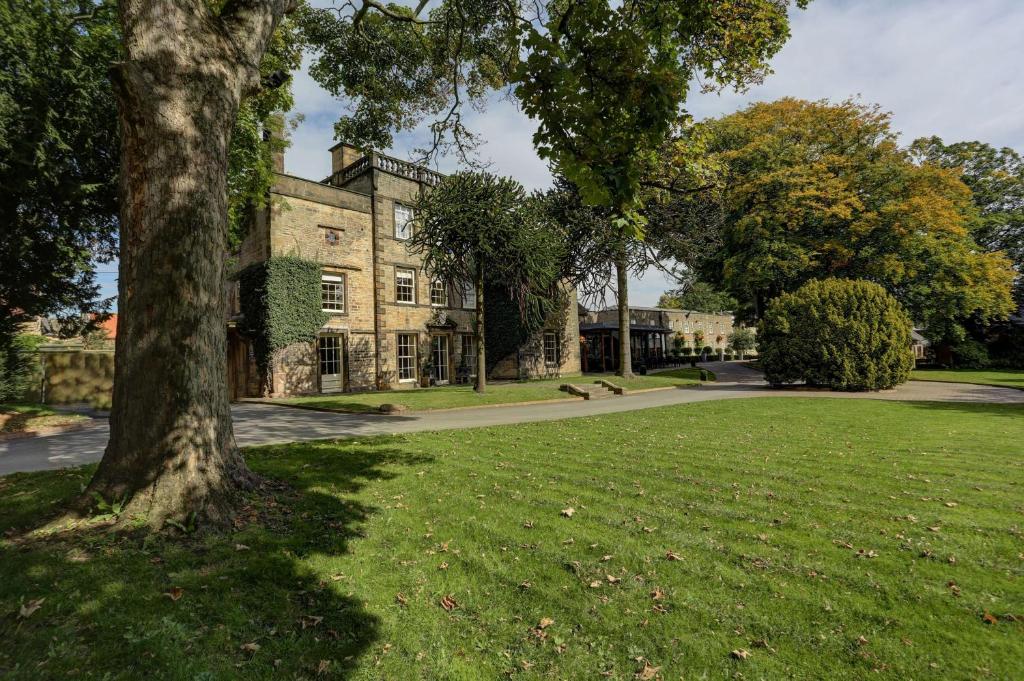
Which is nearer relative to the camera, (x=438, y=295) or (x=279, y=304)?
(x=279, y=304)

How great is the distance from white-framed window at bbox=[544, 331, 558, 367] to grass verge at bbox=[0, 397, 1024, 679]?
2379 cm

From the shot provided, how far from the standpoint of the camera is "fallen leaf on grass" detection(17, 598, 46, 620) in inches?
113

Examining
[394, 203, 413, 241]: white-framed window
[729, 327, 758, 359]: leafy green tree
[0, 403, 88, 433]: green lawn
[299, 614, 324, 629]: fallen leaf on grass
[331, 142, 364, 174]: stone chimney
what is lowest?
[299, 614, 324, 629]: fallen leaf on grass

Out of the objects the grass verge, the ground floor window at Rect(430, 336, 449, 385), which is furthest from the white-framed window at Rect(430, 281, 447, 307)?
the grass verge

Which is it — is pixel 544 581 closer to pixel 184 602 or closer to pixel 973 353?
pixel 184 602

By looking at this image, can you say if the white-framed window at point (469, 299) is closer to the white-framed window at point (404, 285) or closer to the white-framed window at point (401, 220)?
the white-framed window at point (404, 285)

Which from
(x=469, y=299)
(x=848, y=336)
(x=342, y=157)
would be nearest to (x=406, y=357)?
(x=469, y=299)

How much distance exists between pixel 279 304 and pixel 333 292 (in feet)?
9.41

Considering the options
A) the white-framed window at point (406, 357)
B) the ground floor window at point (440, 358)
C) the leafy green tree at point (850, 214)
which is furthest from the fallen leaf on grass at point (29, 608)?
the leafy green tree at point (850, 214)

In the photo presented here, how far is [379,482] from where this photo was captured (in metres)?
6.18

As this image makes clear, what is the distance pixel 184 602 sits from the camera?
3.15m

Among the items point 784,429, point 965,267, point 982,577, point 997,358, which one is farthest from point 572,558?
point 997,358

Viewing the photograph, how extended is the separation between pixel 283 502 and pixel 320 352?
17429 mm

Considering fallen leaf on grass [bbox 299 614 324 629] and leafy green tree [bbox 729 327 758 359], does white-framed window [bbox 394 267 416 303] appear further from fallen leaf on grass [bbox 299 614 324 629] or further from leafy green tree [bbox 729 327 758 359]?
leafy green tree [bbox 729 327 758 359]
